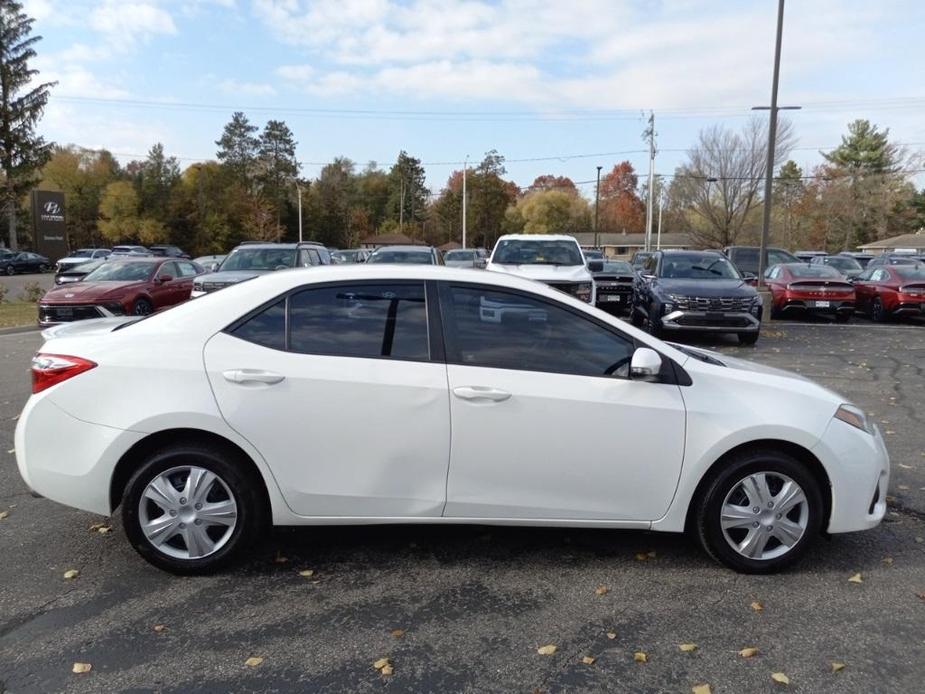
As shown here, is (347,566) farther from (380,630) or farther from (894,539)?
(894,539)

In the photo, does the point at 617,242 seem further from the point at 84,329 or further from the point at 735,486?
the point at 84,329

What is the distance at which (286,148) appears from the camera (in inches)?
3285

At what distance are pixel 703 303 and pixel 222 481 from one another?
10.3m

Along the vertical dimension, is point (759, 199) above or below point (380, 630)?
above

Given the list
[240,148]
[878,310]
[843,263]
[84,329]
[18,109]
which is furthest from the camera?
[240,148]

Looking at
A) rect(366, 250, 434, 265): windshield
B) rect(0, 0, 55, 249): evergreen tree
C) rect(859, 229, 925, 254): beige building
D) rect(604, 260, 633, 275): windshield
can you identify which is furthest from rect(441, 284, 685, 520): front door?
rect(859, 229, 925, 254): beige building

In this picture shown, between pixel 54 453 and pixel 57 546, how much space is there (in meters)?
0.83

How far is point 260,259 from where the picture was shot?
13.2m

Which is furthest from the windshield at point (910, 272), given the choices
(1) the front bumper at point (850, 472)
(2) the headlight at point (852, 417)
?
(1) the front bumper at point (850, 472)

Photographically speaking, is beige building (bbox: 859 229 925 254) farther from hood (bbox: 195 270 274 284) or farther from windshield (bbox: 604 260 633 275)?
hood (bbox: 195 270 274 284)

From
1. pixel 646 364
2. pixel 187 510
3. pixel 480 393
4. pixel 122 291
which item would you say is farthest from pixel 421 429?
pixel 122 291

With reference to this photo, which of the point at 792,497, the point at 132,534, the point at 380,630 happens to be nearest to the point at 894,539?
the point at 792,497

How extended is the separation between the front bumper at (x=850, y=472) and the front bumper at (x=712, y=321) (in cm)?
855

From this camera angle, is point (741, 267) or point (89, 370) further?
point (741, 267)
